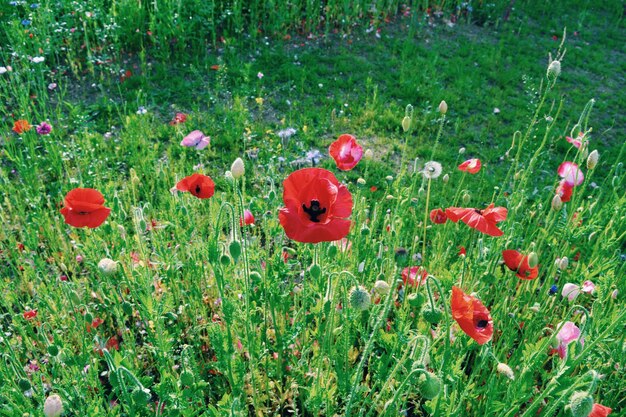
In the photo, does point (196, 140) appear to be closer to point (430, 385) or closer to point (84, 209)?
point (84, 209)

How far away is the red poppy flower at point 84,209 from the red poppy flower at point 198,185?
0.95 ft

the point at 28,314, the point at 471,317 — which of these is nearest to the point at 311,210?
the point at 471,317

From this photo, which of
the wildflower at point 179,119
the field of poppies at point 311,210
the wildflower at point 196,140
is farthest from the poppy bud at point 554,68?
the wildflower at point 179,119

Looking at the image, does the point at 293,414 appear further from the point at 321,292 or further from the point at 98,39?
the point at 98,39

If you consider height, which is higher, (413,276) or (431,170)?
(431,170)

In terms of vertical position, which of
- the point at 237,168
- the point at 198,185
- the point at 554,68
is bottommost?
the point at 198,185

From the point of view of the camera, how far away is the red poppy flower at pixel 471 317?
4.90 feet

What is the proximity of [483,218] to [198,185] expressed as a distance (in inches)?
41.3

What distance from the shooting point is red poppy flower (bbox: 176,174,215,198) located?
2.00 m

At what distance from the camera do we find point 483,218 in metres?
1.87

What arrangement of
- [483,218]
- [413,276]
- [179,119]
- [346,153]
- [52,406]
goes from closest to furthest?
[52,406], [483,218], [346,153], [413,276], [179,119]

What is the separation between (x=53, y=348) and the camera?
175 cm

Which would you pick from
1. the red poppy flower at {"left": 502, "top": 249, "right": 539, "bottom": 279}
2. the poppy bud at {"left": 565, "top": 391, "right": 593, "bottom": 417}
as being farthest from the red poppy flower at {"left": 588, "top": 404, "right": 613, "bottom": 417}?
the red poppy flower at {"left": 502, "top": 249, "right": 539, "bottom": 279}

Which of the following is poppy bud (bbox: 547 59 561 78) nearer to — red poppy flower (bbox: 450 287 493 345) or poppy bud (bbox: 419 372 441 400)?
red poppy flower (bbox: 450 287 493 345)
